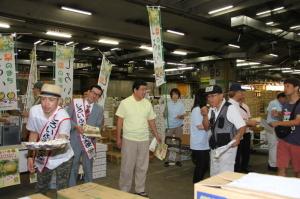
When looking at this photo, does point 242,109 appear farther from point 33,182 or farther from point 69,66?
point 33,182

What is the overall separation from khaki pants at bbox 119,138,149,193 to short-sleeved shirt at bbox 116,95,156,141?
9 centimetres

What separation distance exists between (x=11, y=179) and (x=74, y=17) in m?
4.94

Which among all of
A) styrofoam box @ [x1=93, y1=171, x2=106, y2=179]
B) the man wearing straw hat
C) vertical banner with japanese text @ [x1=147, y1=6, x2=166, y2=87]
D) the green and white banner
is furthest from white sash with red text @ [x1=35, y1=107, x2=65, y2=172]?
styrofoam box @ [x1=93, y1=171, x2=106, y2=179]

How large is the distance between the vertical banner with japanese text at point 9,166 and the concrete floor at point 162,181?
0.94ft

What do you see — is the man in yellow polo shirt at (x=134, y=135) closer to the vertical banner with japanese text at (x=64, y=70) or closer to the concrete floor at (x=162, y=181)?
the concrete floor at (x=162, y=181)

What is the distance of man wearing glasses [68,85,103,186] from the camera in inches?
167

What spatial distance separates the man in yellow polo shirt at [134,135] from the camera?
433 cm

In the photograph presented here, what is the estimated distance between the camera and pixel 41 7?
730 cm

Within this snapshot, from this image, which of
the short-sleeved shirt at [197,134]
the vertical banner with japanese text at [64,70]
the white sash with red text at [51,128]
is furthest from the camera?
the vertical banner with japanese text at [64,70]

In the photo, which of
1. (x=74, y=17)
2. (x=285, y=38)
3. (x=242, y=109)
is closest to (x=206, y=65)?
(x=285, y=38)

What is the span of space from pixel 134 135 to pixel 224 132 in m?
1.43

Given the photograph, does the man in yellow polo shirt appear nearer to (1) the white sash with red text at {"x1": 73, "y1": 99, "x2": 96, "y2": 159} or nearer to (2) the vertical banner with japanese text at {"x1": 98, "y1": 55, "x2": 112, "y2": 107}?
(1) the white sash with red text at {"x1": 73, "y1": 99, "x2": 96, "y2": 159}

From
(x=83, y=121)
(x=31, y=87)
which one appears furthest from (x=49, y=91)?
(x=31, y=87)

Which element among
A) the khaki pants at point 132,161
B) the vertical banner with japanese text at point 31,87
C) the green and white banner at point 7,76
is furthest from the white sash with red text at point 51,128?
the vertical banner with japanese text at point 31,87
